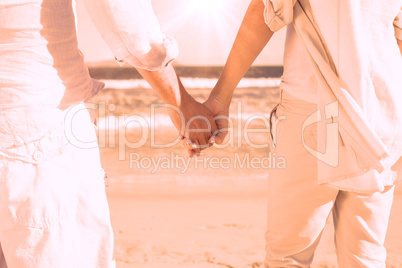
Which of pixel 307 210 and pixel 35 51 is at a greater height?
pixel 35 51

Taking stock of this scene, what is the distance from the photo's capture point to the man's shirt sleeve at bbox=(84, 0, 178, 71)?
1.37m

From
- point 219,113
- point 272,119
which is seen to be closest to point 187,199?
point 219,113

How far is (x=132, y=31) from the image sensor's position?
55.7 inches

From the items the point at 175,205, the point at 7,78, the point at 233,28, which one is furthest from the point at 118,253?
the point at 233,28

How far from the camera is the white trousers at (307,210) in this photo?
184 centimetres

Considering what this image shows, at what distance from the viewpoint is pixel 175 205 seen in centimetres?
477

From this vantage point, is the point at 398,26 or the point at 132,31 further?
the point at 398,26

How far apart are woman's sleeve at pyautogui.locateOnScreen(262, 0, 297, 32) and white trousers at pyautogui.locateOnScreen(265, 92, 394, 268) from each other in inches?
12.1

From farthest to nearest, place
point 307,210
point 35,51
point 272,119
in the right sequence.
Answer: point 272,119 → point 307,210 → point 35,51

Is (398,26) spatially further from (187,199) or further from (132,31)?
(187,199)

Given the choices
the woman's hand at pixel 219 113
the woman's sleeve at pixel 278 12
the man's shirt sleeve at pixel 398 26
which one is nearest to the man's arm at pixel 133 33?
the woman's sleeve at pixel 278 12

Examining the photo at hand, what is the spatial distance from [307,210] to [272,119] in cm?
39

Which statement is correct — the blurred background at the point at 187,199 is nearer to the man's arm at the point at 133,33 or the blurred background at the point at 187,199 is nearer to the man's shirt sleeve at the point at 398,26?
the man's arm at the point at 133,33

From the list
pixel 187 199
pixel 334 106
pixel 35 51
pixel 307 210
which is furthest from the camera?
pixel 187 199
